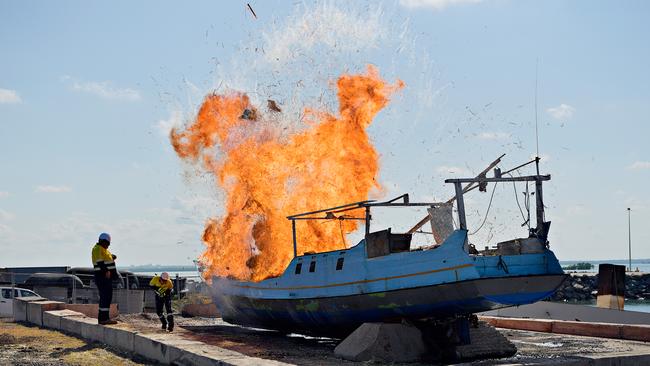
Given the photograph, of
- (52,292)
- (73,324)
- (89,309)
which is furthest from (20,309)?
(52,292)

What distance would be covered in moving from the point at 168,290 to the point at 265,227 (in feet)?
18.4

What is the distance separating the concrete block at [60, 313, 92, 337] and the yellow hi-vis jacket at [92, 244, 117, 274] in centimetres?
201

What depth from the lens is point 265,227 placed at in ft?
89.7

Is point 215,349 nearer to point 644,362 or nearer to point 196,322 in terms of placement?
point 644,362

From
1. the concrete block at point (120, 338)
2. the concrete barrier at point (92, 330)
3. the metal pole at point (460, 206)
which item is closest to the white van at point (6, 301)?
the concrete barrier at point (92, 330)

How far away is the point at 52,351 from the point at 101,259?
3.82 metres

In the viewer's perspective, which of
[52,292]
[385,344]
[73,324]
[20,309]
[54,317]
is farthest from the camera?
[52,292]

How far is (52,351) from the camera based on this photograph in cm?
1786

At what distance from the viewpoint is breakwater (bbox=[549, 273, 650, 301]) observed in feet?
331

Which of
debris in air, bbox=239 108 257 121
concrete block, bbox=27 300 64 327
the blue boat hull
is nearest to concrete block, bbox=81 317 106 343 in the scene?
concrete block, bbox=27 300 64 327

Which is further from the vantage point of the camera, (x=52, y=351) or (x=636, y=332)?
(x=636, y=332)

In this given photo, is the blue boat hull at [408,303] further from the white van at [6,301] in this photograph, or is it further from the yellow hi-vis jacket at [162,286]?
the white van at [6,301]

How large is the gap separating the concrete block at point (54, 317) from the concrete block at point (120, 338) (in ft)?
16.5

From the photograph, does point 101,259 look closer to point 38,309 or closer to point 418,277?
point 38,309
